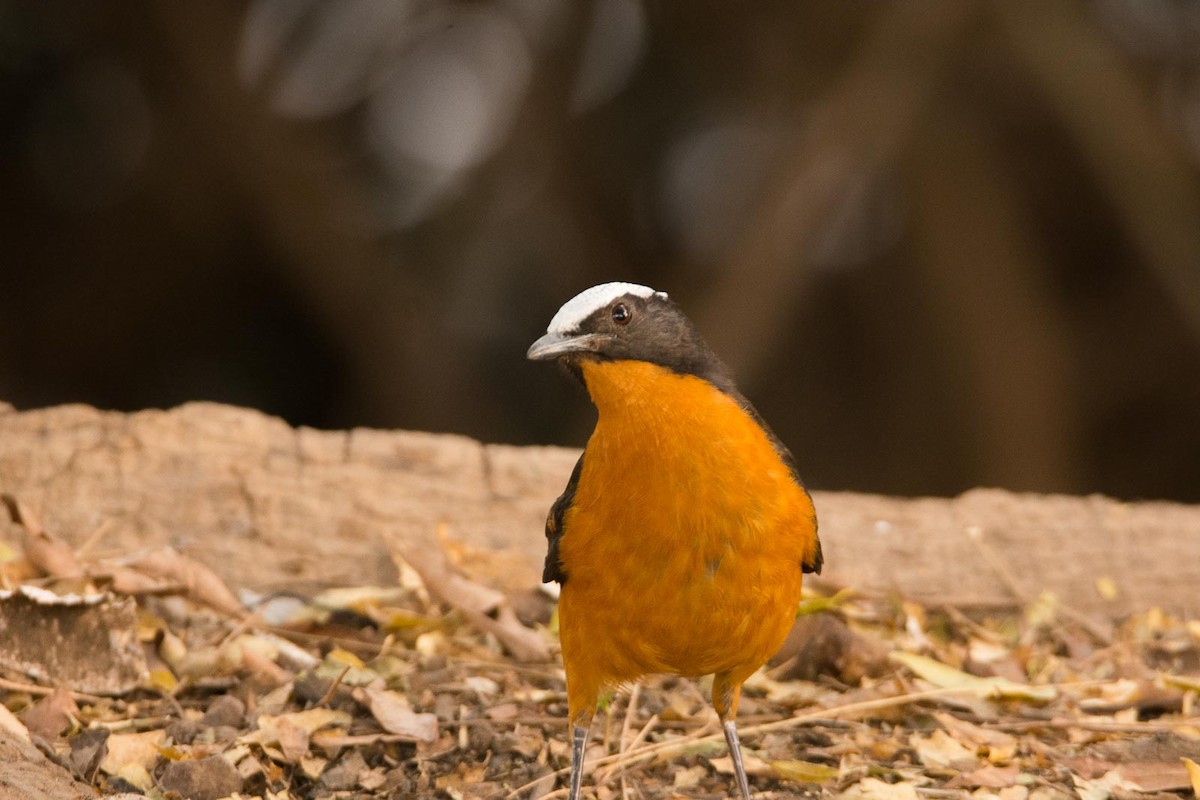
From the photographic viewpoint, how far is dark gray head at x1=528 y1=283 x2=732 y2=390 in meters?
3.32

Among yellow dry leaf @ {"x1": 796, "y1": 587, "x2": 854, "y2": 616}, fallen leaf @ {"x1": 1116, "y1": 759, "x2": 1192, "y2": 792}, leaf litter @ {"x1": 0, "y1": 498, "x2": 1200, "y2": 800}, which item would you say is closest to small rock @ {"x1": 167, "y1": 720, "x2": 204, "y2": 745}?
leaf litter @ {"x1": 0, "y1": 498, "x2": 1200, "y2": 800}

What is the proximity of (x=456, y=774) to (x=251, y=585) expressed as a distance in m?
1.41

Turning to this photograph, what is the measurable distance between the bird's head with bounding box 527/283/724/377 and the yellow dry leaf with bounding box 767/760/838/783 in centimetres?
109

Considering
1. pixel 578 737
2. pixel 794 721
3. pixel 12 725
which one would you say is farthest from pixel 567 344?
pixel 12 725

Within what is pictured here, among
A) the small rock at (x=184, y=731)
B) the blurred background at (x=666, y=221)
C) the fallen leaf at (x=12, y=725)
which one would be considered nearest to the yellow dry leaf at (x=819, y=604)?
the small rock at (x=184, y=731)

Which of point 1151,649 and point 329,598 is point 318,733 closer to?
point 329,598

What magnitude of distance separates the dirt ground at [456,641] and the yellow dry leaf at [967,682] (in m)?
0.02

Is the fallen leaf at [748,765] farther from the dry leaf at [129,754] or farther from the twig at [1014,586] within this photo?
the twig at [1014,586]

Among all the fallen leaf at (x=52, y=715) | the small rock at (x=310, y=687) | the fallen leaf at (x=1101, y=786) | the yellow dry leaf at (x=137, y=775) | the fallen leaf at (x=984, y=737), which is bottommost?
the yellow dry leaf at (x=137, y=775)

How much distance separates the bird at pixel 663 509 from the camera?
338 cm

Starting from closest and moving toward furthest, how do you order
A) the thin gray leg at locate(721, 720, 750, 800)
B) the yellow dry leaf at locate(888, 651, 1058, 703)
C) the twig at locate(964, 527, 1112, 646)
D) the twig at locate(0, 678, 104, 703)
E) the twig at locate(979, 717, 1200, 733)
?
the thin gray leg at locate(721, 720, 750, 800)
the twig at locate(0, 678, 104, 703)
the twig at locate(979, 717, 1200, 733)
the yellow dry leaf at locate(888, 651, 1058, 703)
the twig at locate(964, 527, 1112, 646)

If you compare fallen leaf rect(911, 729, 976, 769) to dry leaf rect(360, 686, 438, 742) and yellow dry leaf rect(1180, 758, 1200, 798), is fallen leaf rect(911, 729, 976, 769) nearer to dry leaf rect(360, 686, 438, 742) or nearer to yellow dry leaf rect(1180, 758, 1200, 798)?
yellow dry leaf rect(1180, 758, 1200, 798)

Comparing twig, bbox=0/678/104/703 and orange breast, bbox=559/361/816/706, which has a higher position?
orange breast, bbox=559/361/816/706

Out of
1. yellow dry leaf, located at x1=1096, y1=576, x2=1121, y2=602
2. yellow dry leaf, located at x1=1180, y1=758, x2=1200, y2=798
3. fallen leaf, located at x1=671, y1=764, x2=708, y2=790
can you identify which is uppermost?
yellow dry leaf, located at x1=1096, y1=576, x2=1121, y2=602
